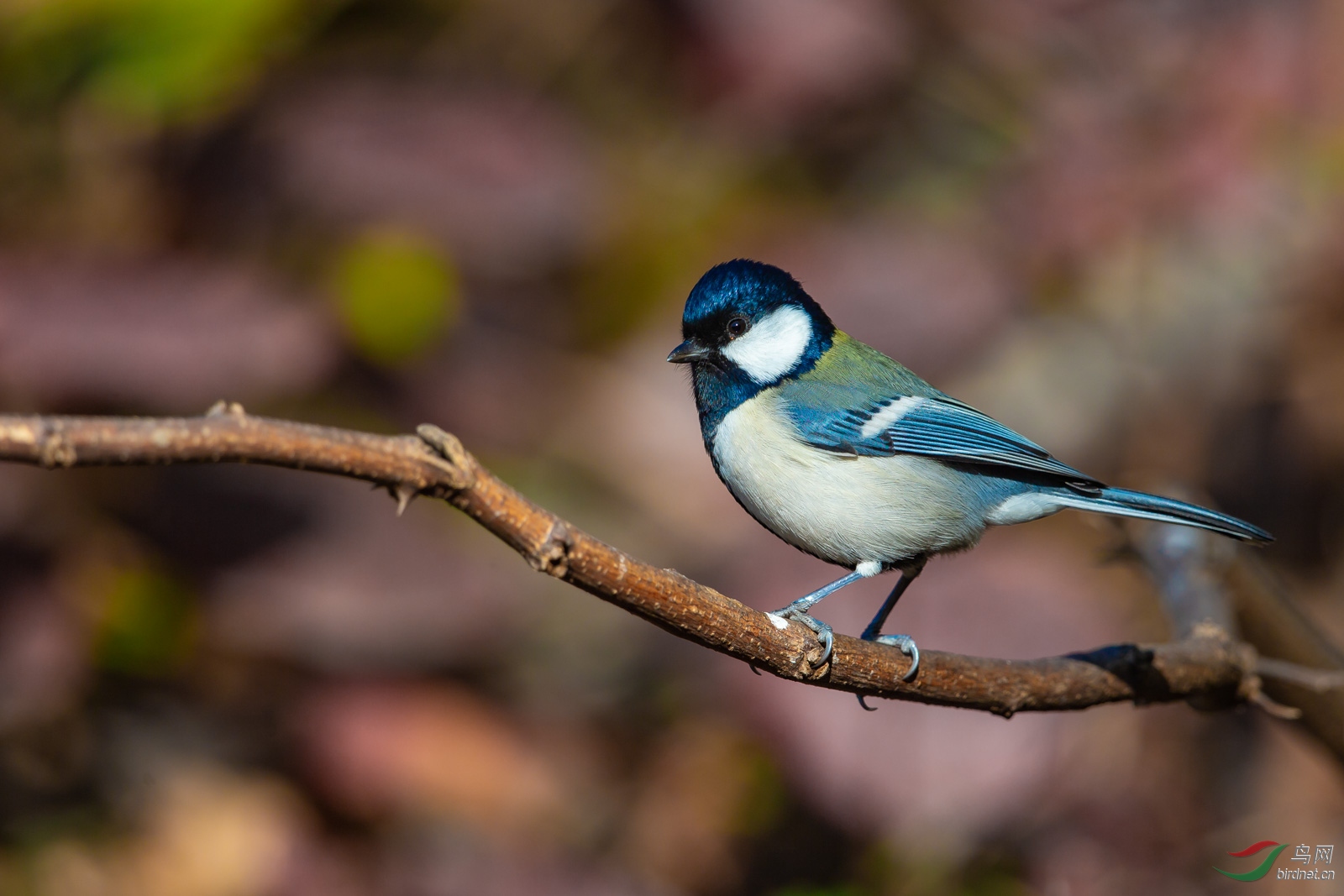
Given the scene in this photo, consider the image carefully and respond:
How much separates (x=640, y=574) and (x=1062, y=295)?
242 cm

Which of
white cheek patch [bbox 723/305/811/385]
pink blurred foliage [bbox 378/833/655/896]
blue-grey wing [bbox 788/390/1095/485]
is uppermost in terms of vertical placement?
white cheek patch [bbox 723/305/811/385]

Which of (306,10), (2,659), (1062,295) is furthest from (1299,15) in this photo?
(2,659)

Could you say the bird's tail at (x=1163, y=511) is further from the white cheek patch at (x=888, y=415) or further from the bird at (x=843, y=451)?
the white cheek patch at (x=888, y=415)

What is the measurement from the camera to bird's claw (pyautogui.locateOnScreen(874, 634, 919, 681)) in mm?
1636

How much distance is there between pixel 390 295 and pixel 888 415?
1268 millimetres

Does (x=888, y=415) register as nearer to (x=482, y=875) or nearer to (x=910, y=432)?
(x=910, y=432)

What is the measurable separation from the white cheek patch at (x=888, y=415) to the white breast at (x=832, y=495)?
6cm

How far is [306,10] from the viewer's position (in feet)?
8.94

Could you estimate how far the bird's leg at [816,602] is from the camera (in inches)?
60.8

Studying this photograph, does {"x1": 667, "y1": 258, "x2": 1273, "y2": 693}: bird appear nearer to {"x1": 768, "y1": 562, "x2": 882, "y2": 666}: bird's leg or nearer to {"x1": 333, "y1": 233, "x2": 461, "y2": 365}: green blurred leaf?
{"x1": 768, "y1": 562, "x2": 882, "y2": 666}: bird's leg

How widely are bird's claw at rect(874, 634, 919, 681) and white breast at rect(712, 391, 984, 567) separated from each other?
178mm

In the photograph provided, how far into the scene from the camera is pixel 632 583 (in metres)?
1.27

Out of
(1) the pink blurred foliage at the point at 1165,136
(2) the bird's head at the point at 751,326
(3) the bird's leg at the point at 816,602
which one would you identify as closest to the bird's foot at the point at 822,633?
(3) the bird's leg at the point at 816,602

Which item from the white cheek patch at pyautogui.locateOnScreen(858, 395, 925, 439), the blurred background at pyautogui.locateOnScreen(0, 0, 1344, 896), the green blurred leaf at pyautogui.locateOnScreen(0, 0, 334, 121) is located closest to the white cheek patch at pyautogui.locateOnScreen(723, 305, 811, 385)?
the white cheek patch at pyautogui.locateOnScreen(858, 395, 925, 439)
